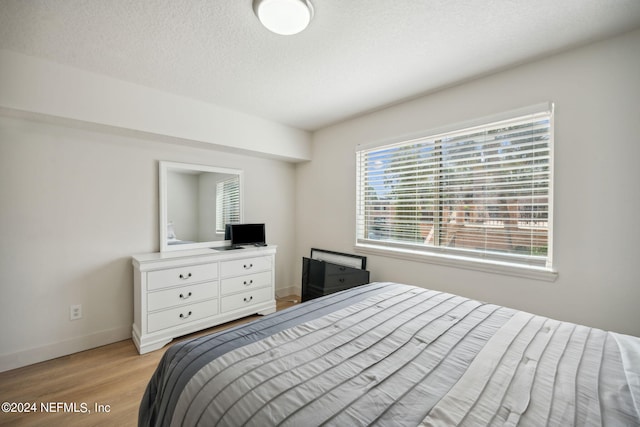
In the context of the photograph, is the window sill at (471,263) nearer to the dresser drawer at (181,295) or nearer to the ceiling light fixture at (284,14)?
the dresser drawer at (181,295)

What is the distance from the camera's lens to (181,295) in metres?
2.51

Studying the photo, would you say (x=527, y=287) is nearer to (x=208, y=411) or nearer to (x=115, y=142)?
(x=208, y=411)

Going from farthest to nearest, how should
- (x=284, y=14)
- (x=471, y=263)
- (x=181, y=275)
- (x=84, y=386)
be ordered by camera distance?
(x=181, y=275) < (x=471, y=263) < (x=84, y=386) < (x=284, y=14)

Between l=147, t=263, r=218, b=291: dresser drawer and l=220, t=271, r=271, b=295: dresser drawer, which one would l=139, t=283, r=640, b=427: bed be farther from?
l=220, t=271, r=271, b=295: dresser drawer

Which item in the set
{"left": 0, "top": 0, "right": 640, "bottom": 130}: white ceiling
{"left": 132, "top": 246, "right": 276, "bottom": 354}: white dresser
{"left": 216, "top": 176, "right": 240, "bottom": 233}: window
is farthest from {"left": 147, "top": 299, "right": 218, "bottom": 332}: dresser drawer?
{"left": 0, "top": 0, "right": 640, "bottom": 130}: white ceiling

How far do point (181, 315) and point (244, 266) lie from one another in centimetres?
77

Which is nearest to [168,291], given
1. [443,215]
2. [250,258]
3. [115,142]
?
[250,258]

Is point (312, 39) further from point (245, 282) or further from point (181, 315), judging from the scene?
point (181, 315)

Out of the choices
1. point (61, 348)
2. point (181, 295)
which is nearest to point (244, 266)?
point (181, 295)

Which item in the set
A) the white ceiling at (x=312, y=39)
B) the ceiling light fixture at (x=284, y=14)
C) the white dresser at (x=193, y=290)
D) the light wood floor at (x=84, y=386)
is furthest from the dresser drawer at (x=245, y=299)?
the ceiling light fixture at (x=284, y=14)

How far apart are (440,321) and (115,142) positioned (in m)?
3.09

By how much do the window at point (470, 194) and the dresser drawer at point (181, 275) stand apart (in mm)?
1739

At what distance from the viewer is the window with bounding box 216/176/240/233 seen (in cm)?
321

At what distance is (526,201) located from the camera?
2.04m
